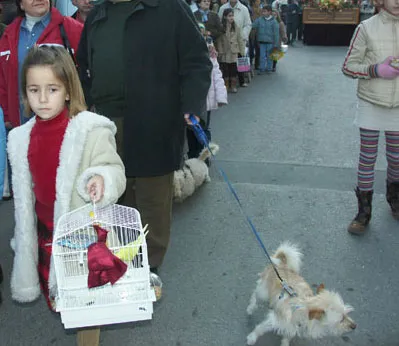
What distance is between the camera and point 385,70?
363 cm

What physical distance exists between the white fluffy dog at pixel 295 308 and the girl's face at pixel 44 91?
60.8 inches

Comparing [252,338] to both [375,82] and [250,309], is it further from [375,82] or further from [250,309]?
[375,82]

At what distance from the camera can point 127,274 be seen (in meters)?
2.06

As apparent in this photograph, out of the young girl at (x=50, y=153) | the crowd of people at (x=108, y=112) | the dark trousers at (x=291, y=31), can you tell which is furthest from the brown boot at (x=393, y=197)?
the dark trousers at (x=291, y=31)

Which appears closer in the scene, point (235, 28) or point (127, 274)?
point (127, 274)

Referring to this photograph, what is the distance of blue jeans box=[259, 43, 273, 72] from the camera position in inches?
485

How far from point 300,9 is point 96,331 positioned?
752 inches

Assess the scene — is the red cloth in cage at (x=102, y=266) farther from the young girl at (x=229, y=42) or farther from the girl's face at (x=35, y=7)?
the young girl at (x=229, y=42)

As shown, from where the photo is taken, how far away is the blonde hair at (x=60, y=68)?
2285 millimetres

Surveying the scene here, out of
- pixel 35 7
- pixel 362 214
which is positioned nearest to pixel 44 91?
pixel 35 7

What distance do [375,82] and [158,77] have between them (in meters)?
1.83

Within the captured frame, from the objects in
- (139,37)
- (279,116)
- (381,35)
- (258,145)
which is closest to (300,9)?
(279,116)

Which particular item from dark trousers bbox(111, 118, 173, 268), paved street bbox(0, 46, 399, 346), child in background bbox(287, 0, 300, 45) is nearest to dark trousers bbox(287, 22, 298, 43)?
child in background bbox(287, 0, 300, 45)

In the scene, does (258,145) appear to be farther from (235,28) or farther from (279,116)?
(235,28)
